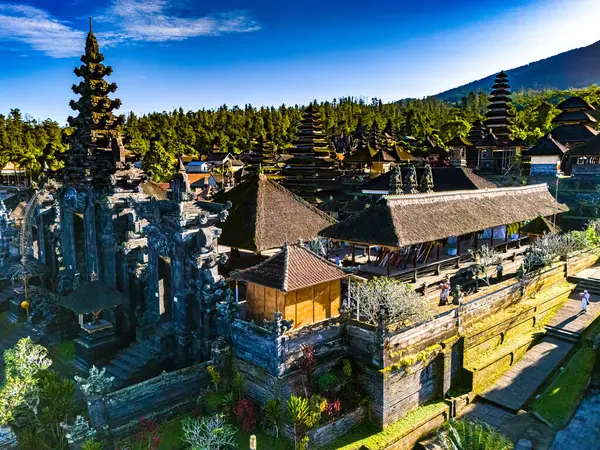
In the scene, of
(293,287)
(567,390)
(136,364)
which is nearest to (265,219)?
(293,287)

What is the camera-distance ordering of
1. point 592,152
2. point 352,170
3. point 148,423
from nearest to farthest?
1. point 148,423
2. point 592,152
3. point 352,170

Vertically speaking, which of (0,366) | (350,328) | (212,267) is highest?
(212,267)

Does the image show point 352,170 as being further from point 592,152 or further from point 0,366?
point 0,366

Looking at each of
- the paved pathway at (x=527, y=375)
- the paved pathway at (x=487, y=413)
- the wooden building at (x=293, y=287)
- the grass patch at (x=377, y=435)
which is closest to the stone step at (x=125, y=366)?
the wooden building at (x=293, y=287)

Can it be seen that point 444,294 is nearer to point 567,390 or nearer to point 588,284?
point 567,390

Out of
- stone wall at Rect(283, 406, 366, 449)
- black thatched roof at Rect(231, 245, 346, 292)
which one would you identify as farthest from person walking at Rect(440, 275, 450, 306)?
stone wall at Rect(283, 406, 366, 449)

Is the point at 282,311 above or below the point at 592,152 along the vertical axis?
below

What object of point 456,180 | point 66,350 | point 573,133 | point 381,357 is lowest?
point 66,350

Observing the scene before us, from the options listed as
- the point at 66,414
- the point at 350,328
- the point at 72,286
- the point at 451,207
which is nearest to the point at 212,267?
the point at 350,328
